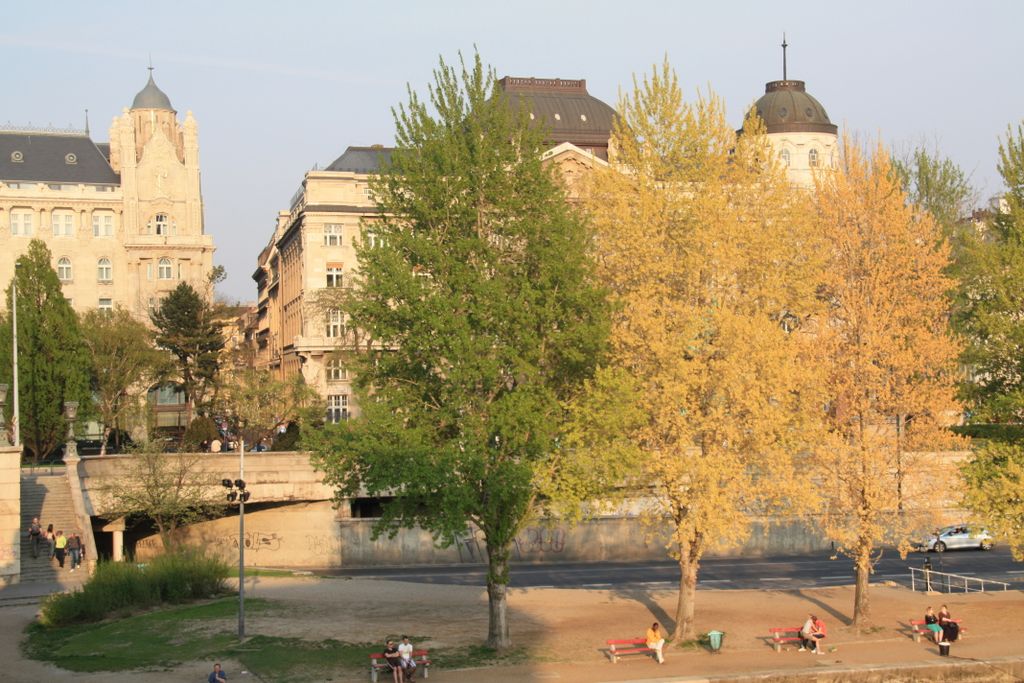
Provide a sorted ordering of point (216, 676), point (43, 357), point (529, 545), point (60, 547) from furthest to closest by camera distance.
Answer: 1. point (43, 357)
2. point (529, 545)
3. point (60, 547)
4. point (216, 676)

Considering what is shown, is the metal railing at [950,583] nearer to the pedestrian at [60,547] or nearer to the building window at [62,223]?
the pedestrian at [60,547]

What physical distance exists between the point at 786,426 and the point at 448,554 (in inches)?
965

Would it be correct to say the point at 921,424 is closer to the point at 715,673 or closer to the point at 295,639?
the point at 715,673

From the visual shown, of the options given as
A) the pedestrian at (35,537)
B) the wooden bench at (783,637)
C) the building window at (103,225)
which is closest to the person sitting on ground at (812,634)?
the wooden bench at (783,637)

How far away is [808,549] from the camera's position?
59.0 meters

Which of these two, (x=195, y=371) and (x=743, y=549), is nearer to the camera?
(x=743, y=549)

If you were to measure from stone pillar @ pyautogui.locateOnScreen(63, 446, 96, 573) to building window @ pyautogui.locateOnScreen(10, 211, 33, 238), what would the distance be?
5593cm

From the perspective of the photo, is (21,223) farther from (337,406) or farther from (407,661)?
(407,661)

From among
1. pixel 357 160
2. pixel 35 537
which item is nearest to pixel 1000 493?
pixel 35 537

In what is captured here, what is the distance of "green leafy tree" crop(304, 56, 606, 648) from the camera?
3397cm

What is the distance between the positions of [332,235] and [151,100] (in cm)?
3584

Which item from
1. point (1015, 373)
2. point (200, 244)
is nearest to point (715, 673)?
point (1015, 373)

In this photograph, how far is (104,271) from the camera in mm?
104688

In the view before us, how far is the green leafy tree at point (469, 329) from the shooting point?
3397 centimetres
